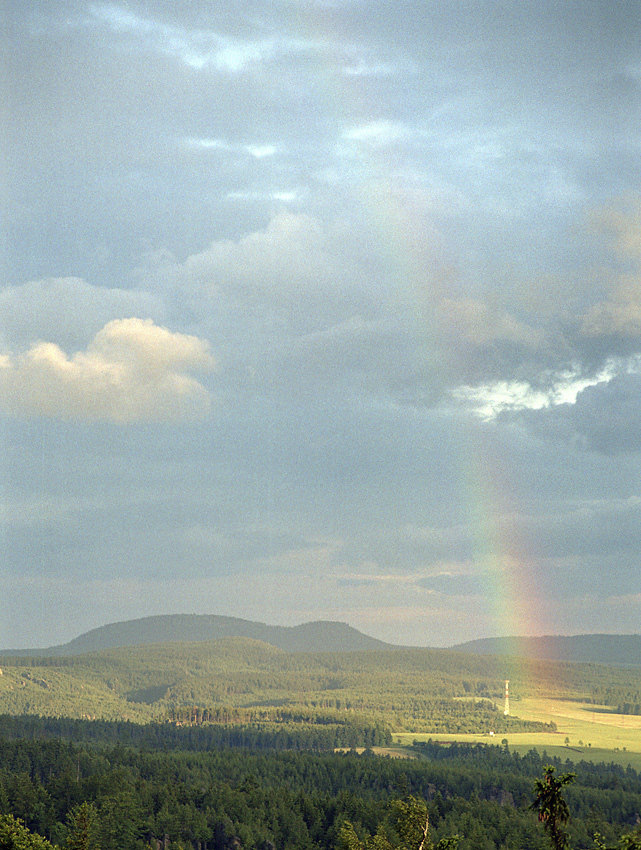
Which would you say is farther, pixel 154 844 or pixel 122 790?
pixel 122 790

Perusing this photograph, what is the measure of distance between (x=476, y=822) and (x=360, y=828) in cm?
3112

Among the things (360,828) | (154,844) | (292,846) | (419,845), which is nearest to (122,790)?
(154,844)

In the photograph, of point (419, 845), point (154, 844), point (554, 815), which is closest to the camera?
point (554, 815)

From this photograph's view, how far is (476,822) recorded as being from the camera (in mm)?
199500

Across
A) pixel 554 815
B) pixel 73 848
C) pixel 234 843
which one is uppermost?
pixel 554 815

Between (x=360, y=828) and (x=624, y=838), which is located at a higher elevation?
(x=624, y=838)

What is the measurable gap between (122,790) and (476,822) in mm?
76023

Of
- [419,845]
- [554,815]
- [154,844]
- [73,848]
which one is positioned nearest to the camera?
[554,815]

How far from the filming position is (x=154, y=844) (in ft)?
588

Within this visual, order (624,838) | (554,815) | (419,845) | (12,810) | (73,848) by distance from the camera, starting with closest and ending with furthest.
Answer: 1. (624,838)
2. (554,815)
3. (419,845)
4. (73,848)
5. (12,810)

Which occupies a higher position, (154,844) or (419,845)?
(419,845)

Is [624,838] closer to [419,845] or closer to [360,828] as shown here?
[419,845]

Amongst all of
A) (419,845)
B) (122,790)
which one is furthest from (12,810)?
(419,845)

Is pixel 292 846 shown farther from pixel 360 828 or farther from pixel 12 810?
pixel 12 810
